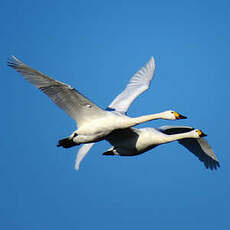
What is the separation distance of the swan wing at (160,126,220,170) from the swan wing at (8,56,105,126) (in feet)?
13.5

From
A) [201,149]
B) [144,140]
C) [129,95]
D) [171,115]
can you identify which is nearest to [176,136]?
[171,115]

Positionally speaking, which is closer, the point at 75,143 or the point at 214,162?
the point at 75,143

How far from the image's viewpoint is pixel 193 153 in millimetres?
19594

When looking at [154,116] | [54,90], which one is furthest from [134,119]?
[54,90]

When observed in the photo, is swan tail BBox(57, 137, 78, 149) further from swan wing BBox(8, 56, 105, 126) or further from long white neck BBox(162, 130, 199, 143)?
long white neck BBox(162, 130, 199, 143)

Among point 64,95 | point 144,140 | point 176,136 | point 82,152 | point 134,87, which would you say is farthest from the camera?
point 134,87

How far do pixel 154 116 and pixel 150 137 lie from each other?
2.65 ft

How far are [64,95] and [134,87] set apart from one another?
5851 millimetres

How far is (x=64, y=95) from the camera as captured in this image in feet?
49.2

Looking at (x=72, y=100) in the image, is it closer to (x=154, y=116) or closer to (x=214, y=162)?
(x=154, y=116)

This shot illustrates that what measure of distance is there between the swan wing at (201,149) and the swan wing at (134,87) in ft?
6.12

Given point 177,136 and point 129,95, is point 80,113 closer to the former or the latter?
point 177,136

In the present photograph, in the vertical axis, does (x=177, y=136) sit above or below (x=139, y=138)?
above

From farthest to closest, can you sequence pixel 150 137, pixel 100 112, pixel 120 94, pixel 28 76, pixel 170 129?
1. pixel 120 94
2. pixel 170 129
3. pixel 150 137
4. pixel 100 112
5. pixel 28 76
